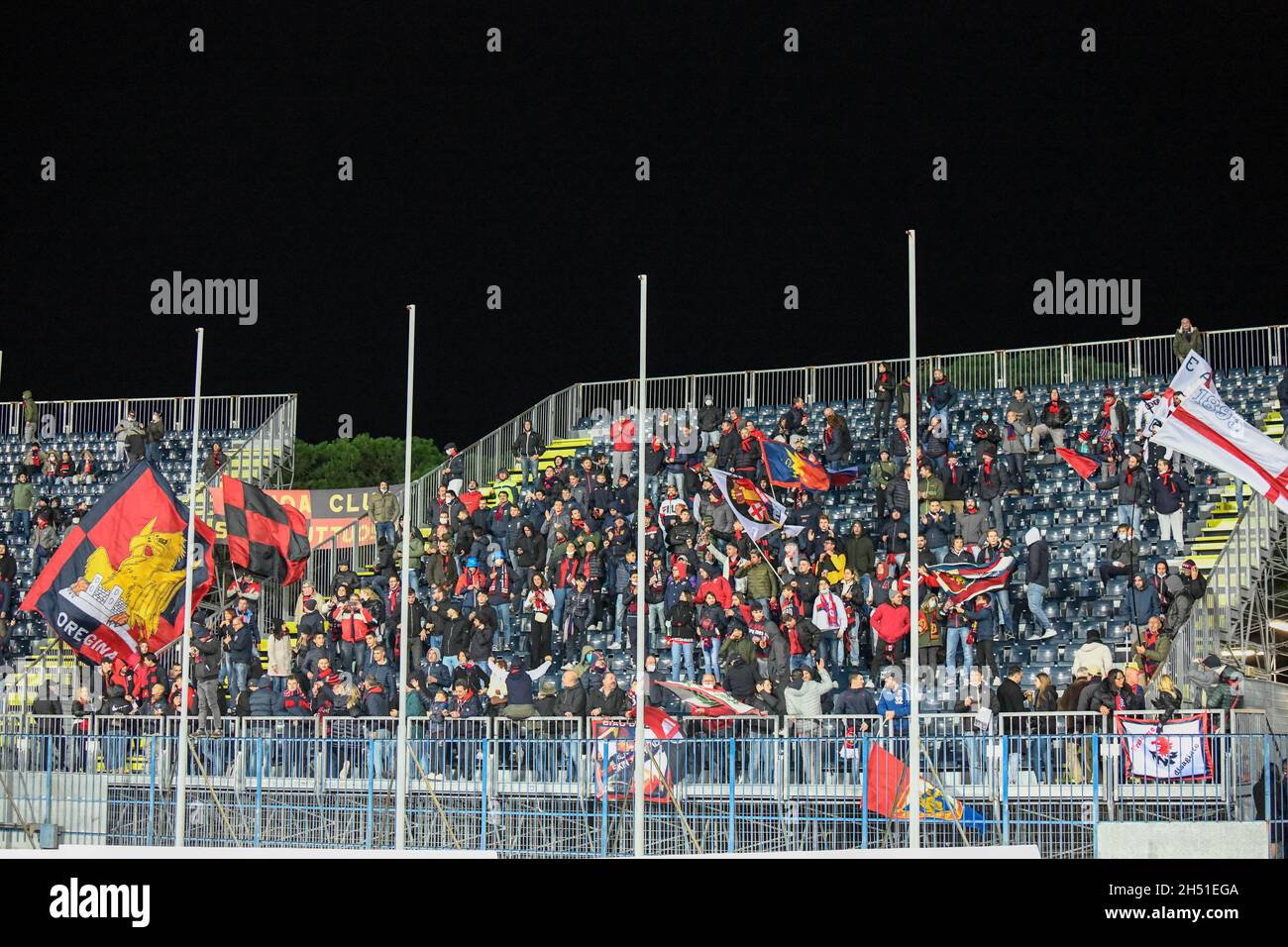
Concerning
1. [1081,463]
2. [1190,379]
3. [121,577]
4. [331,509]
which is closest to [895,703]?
[1190,379]

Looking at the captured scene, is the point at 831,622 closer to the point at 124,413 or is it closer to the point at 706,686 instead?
the point at 706,686

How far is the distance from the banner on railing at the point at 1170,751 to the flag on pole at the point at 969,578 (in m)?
5.82

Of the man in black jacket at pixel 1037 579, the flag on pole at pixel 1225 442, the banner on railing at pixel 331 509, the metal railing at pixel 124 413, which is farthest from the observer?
the metal railing at pixel 124 413

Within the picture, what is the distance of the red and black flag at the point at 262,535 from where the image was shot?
104 feet

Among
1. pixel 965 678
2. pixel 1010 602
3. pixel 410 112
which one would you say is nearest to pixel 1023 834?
pixel 965 678

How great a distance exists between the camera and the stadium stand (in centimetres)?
2166

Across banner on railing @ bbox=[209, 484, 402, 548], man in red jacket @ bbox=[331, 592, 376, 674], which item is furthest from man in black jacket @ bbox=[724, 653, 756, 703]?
banner on railing @ bbox=[209, 484, 402, 548]

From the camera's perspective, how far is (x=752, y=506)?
31.1 meters

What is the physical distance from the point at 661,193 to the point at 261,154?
11305mm

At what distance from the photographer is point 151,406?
49812 millimetres

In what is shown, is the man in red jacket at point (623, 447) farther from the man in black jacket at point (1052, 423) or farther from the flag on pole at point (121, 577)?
the flag on pole at point (121, 577)

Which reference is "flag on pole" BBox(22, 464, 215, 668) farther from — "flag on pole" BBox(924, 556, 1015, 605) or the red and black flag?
"flag on pole" BBox(924, 556, 1015, 605)

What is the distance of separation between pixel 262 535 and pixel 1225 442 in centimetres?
1534

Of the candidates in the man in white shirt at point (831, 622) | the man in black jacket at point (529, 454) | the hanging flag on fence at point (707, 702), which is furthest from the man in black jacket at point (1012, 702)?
the man in black jacket at point (529, 454)
